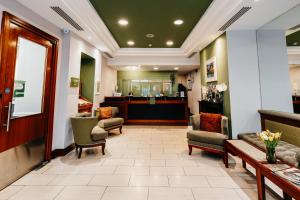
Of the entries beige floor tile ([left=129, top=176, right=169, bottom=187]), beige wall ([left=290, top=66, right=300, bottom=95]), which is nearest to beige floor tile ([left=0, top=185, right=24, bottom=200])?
beige floor tile ([left=129, top=176, right=169, bottom=187])

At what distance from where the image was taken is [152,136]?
4.98 m

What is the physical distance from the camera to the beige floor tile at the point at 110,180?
7.32 feet

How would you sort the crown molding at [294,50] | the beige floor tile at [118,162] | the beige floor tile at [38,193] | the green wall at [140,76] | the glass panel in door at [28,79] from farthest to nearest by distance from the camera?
A: the green wall at [140,76] → the crown molding at [294,50] → the beige floor tile at [118,162] → the glass panel in door at [28,79] → the beige floor tile at [38,193]

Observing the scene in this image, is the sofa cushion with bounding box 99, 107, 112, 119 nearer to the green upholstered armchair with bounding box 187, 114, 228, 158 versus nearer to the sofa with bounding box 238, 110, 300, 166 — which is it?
the green upholstered armchair with bounding box 187, 114, 228, 158

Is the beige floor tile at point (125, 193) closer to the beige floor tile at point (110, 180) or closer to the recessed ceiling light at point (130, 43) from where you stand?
the beige floor tile at point (110, 180)

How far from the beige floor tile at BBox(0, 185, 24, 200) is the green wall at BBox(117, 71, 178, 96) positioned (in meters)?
7.05

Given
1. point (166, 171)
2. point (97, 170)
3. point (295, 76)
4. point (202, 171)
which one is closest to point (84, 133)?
point (97, 170)

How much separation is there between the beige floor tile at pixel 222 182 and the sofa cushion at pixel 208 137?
75 centimetres

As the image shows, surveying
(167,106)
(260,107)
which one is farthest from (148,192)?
(167,106)

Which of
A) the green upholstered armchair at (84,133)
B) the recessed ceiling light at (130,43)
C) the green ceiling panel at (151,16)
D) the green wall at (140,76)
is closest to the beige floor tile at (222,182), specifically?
the green upholstered armchair at (84,133)

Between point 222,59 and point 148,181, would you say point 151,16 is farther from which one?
point 148,181

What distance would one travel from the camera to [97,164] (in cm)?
289

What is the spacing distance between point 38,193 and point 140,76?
7.79 meters

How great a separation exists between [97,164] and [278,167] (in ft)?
9.36
